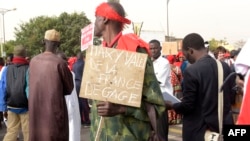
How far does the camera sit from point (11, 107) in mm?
6145

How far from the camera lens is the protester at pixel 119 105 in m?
2.69

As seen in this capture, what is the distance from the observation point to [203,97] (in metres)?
3.58

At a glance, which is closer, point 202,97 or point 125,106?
point 125,106

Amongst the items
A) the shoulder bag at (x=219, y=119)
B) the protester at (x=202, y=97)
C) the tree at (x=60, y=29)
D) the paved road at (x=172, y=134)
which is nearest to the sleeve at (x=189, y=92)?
the protester at (x=202, y=97)

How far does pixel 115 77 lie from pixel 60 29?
58077mm

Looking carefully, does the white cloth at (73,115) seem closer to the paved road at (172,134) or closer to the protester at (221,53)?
the paved road at (172,134)

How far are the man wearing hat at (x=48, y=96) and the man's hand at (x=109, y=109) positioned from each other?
67.7 inches

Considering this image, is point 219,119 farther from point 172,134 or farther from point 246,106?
point 172,134

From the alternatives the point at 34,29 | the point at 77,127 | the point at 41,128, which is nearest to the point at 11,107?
the point at 77,127

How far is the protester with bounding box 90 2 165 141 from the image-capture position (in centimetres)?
269

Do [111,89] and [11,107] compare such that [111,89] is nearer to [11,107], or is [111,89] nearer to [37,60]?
[37,60]

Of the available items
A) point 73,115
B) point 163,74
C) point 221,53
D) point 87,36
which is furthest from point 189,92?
point 221,53

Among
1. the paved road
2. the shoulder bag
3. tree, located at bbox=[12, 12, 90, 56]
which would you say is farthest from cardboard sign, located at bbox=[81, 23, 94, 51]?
tree, located at bbox=[12, 12, 90, 56]

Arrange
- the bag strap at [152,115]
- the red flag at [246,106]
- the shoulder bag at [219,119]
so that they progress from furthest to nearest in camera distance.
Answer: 1. the shoulder bag at [219,119]
2. the bag strap at [152,115]
3. the red flag at [246,106]
